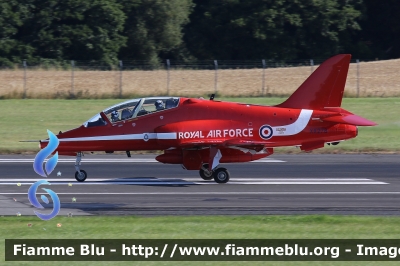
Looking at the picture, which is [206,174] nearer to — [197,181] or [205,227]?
[197,181]

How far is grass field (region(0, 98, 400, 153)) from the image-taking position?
25358 mm

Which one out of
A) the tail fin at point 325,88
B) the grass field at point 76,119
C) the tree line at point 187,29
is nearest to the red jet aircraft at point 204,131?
the tail fin at point 325,88

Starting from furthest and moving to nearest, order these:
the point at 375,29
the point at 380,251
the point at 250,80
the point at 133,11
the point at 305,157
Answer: the point at 375,29
the point at 133,11
the point at 250,80
the point at 305,157
the point at 380,251

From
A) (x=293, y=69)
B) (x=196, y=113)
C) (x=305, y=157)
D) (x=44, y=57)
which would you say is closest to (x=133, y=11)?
(x=44, y=57)

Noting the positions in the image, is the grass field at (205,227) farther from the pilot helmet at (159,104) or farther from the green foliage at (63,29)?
the green foliage at (63,29)

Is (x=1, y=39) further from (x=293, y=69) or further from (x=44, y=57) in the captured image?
(x=293, y=69)

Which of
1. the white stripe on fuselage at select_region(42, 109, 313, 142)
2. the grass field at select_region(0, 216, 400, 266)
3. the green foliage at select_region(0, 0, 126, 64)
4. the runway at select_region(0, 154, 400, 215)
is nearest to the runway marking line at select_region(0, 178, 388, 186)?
the runway at select_region(0, 154, 400, 215)

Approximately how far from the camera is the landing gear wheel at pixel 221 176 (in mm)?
18094

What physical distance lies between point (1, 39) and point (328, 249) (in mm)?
40651

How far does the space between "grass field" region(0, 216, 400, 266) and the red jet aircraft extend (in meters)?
4.74

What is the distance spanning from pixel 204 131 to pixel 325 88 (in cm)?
331

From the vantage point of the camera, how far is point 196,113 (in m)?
18.4

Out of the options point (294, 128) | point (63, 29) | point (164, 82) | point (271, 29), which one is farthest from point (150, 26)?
point (294, 128)

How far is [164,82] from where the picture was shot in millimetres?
40094
